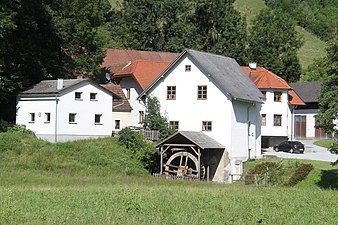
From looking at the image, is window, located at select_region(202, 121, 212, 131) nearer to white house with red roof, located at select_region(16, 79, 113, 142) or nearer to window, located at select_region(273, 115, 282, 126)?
white house with red roof, located at select_region(16, 79, 113, 142)

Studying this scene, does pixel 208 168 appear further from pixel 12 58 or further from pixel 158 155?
pixel 12 58

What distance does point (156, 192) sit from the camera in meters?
28.4

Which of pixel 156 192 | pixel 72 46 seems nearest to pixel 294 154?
pixel 72 46

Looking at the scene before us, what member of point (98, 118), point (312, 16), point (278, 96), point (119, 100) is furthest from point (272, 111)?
point (312, 16)

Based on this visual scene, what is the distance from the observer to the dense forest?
173 ft

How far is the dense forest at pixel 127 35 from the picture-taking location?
52594mm

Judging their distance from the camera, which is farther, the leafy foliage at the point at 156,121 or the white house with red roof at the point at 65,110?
the leafy foliage at the point at 156,121

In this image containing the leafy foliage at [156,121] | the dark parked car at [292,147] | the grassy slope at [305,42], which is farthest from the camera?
the grassy slope at [305,42]

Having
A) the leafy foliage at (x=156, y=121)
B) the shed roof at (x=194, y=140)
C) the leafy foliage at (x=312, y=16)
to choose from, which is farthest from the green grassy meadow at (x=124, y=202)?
the leafy foliage at (x=312, y=16)

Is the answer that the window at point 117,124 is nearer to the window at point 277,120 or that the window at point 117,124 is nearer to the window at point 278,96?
the window at point 277,120

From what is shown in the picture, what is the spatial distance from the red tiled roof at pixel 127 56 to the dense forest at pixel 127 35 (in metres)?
2.67

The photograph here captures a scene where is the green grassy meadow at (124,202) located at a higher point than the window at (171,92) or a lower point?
lower

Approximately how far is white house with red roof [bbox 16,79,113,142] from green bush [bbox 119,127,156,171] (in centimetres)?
425

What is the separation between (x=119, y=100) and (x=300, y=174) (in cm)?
2229
